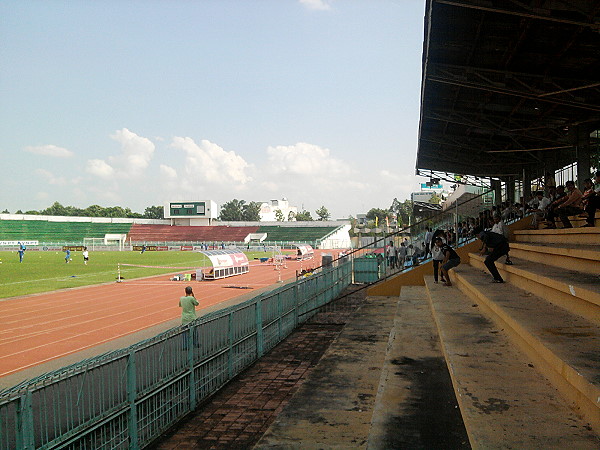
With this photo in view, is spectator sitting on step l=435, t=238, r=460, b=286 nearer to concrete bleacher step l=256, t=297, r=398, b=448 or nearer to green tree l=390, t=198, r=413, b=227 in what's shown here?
concrete bleacher step l=256, t=297, r=398, b=448

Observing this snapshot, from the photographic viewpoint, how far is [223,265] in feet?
106

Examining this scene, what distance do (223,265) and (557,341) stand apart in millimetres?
29105

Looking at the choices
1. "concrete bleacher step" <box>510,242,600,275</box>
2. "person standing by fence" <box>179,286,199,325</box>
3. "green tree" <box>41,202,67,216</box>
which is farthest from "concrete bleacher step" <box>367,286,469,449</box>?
"green tree" <box>41,202,67,216</box>

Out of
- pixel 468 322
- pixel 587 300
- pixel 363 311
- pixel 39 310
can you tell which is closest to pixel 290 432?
pixel 468 322

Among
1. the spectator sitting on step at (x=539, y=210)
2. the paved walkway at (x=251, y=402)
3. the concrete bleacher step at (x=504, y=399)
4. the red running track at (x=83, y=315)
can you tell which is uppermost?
the spectator sitting on step at (x=539, y=210)

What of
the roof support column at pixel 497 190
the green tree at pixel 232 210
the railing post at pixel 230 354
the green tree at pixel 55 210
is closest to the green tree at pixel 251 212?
the green tree at pixel 232 210

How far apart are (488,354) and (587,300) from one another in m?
1.07

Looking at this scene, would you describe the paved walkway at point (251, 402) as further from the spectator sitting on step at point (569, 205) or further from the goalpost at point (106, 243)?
the goalpost at point (106, 243)

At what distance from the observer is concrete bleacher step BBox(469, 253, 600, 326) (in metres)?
4.75

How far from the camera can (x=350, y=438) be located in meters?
5.35

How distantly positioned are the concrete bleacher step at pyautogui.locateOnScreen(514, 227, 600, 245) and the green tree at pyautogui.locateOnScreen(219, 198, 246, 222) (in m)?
164

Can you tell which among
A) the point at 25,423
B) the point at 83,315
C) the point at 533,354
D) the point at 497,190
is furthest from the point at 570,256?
the point at 497,190

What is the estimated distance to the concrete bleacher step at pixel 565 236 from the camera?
786 cm

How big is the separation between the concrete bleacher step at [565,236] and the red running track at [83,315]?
11989mm
